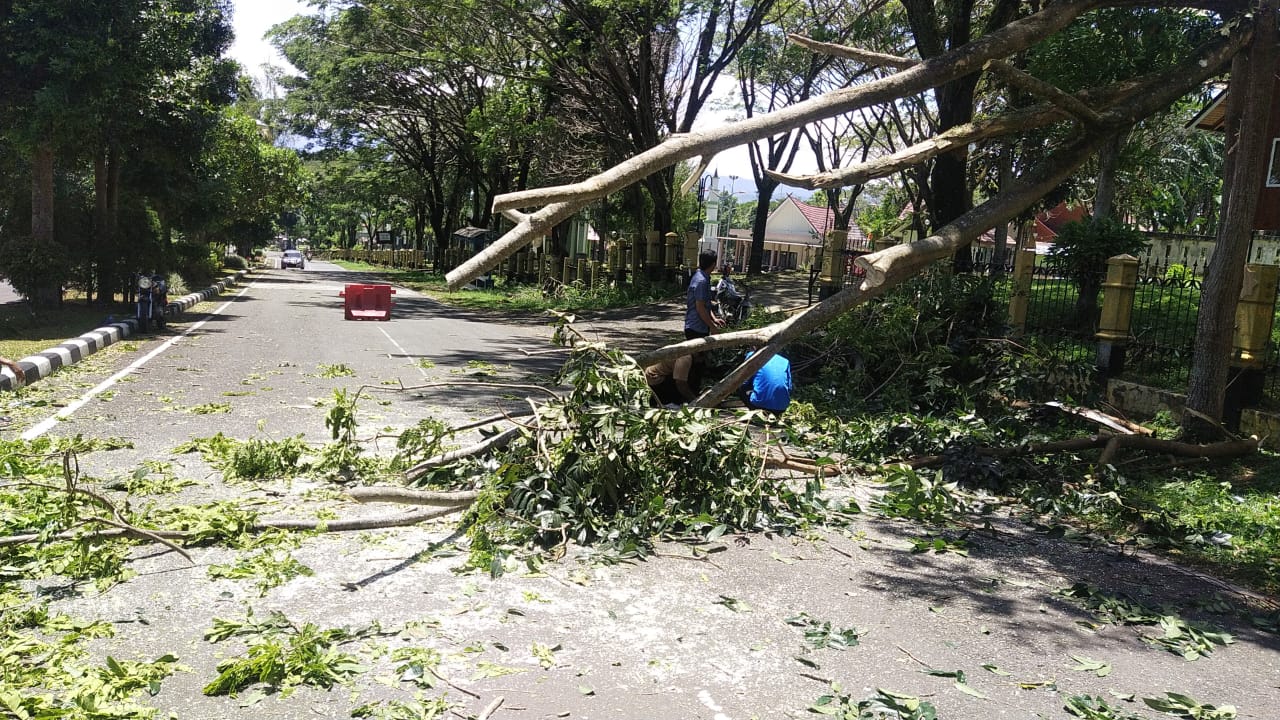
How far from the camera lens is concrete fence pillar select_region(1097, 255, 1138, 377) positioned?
10398mm

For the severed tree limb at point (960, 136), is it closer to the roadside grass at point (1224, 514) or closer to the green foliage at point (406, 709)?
the roadside grass at point (1224, 514)

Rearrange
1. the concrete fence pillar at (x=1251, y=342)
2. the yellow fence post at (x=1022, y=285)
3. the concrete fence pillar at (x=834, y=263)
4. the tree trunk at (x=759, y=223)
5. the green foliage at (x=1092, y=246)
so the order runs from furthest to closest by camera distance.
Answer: the tree trunk at (x=759, y=223) → the concrete fence pillar at (x=834, y=263) → the green foliage at (x=1092, y=246) → the yellow fence post at (x=1022, y=285) → the concrete fence pillar at (x=1251, y=342)

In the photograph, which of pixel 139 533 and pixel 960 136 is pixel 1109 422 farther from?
pixel 139 533

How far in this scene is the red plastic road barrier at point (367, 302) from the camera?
1995 centimetres

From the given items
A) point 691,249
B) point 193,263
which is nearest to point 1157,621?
point 691,249

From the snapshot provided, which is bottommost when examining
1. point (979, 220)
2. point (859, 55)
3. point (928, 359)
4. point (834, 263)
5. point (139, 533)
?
point (139, 533)

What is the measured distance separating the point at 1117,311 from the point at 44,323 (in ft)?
52.6

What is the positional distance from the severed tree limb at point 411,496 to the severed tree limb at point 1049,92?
501cm

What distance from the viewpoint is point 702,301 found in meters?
10.1

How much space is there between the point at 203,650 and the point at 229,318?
1721 cm

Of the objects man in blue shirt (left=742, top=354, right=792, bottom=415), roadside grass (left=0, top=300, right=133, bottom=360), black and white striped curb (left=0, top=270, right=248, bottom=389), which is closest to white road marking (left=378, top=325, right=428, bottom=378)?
black and white striped curb (left=0, top=270, right=248, bottom=389)

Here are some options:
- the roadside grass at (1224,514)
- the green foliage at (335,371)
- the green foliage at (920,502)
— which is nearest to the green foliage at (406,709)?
the green foliage at (920,502)

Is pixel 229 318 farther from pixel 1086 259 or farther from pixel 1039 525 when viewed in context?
pixel 1039 525

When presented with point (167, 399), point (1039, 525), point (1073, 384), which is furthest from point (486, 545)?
point (1073, 384)
